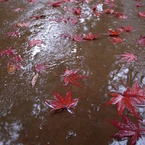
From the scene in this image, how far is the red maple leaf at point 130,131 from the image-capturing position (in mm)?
1229

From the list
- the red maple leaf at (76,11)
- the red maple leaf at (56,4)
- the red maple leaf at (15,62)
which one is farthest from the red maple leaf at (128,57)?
the red maple leaf at (56,4)

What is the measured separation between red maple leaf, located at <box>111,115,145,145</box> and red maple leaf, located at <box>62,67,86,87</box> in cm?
59

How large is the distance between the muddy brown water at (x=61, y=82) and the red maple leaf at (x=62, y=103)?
0.04 metres

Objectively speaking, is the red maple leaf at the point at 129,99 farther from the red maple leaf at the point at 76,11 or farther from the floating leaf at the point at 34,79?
the red maple leaf at the point at 76,11

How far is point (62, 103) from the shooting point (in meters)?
1.49

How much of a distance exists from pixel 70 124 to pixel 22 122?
1.30 ft

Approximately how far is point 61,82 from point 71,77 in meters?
0.14

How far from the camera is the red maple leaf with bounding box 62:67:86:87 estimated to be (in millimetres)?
1725

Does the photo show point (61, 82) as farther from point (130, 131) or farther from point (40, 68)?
point (130, 131)

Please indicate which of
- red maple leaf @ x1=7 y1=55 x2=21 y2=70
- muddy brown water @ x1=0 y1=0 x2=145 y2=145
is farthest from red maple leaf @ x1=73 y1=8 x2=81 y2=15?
red maple leaf @ x1=7 y1=55 x2=21 y2=70

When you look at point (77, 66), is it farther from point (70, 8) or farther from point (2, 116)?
point (70, 8)

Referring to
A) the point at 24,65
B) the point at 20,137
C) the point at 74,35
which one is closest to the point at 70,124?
the point at 20,137

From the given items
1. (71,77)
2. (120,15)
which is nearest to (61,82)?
(71,77)

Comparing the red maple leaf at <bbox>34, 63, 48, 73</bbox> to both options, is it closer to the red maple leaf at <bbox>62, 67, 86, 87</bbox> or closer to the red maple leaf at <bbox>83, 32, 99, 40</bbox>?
the red maple leaf at <bbox>62, 67, 86, 87</bbox>
